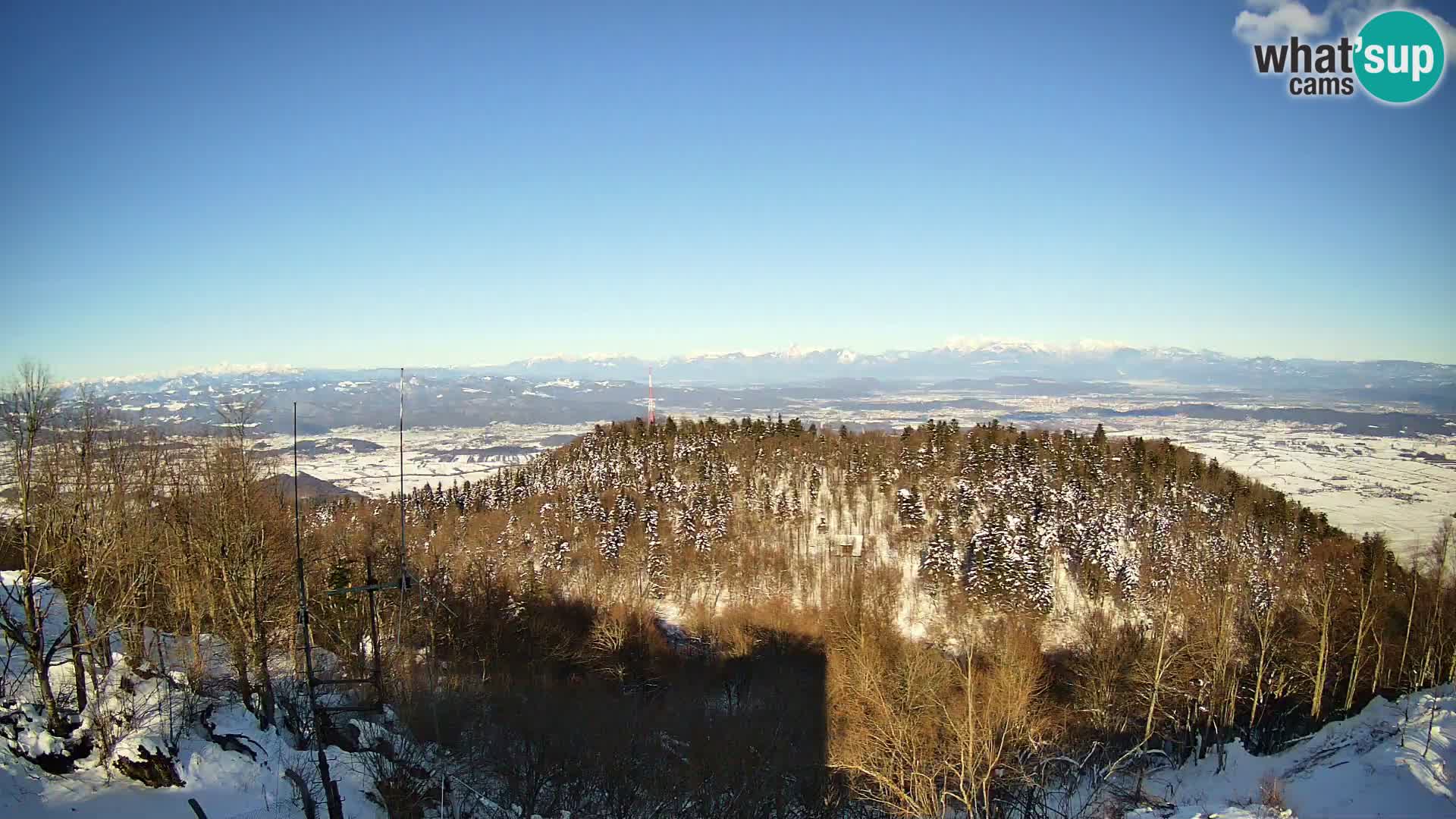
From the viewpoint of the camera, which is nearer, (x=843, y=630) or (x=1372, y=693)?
(x=1372, y=693)

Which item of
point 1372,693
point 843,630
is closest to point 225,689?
point 843,630

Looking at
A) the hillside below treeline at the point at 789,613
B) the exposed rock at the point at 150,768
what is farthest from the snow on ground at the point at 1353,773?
the exposed rock at the point at 150,768


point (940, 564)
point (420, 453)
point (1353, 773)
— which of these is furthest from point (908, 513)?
point (420, 453)

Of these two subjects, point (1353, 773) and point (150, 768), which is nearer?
point (150, 768)

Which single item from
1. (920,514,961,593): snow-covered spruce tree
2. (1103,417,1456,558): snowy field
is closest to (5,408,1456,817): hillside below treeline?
(920,514,961,593): snow-covered spruce tree

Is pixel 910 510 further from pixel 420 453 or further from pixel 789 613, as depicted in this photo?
pixel 420 453

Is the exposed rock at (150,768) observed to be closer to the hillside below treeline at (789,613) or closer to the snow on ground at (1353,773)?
the hillside below treeline at (789,613)

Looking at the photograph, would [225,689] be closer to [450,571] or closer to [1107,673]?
[450,571]
